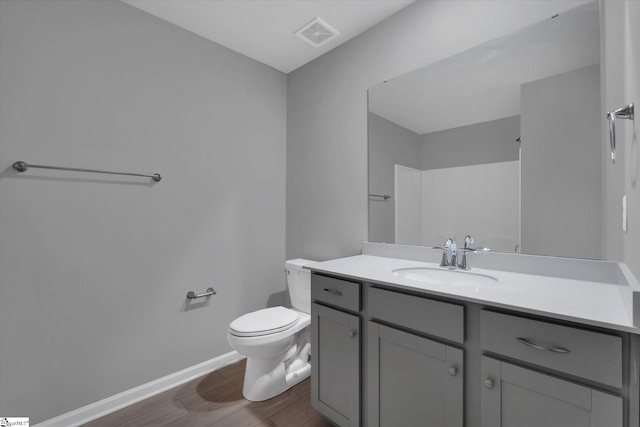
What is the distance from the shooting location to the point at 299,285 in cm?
221

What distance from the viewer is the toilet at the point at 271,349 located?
1.70 metres

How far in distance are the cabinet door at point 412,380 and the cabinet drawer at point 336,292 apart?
0.44 ft

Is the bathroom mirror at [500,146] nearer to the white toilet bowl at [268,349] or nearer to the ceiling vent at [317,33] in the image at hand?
the ceiling vent at [317,33]

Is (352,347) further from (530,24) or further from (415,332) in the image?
(530,24)

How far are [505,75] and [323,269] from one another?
4.43ft

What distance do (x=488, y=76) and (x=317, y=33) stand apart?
118 centimetres

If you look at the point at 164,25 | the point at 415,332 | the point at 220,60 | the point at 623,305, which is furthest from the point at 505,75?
the point at 164,25

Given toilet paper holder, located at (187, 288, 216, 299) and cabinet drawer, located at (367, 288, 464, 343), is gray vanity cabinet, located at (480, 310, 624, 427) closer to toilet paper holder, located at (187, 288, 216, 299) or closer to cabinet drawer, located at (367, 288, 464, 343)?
cabinet drawer, located at (367, 288, 464, 343)

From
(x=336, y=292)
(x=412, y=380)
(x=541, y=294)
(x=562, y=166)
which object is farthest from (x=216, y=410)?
(x=562, y=166)

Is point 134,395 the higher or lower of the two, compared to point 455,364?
lower

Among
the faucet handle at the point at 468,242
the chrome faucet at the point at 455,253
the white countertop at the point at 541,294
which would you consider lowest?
the white countertop at the point at 541,294

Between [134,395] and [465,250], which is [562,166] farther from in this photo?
[134,395]

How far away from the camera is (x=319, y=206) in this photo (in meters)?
2.34

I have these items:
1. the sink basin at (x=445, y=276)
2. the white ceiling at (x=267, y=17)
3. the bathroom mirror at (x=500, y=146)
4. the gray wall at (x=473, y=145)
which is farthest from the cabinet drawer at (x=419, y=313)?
the white ceiling at (x=267, y=17)
